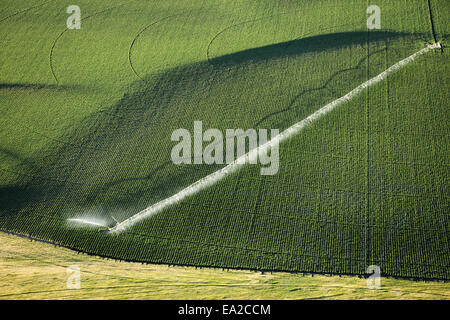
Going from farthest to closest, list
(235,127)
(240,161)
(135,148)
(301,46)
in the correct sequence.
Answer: (301,46) → (235,127) → (135,148) → (240,161)

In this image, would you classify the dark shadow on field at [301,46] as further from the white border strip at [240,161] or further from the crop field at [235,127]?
the white border strip at [240,161]

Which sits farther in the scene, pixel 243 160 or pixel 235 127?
pixel 235 127

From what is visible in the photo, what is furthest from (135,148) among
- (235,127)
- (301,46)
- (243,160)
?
(301,46)

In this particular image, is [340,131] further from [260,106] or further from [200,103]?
[200,103]

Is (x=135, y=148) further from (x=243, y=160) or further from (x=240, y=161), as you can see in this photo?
(x=243, y=160)

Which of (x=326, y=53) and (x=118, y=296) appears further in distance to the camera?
(x=326, y=53)

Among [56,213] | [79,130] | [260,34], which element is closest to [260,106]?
[260,34]
